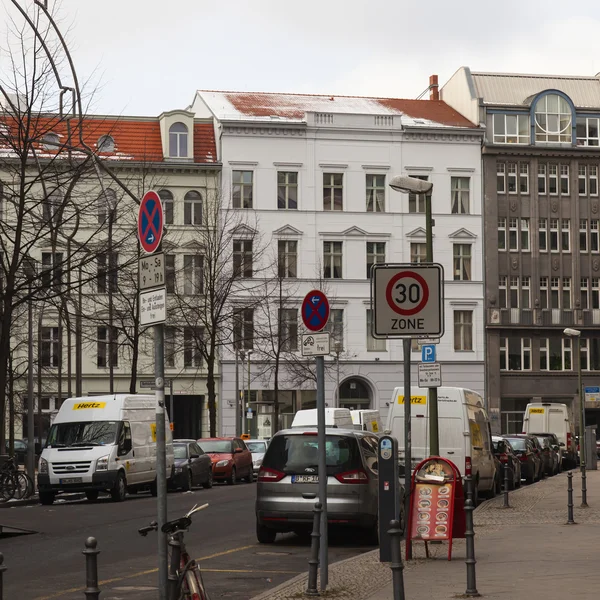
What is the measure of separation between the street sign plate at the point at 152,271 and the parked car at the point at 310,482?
893 centimetres

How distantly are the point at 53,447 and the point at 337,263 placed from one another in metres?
37.9

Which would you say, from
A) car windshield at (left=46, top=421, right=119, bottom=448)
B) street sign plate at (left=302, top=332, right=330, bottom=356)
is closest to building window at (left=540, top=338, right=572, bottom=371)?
car windshield at (left=46, top=421, right=119, bottom=448)

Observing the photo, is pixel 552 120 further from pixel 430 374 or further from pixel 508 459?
pixel 430 374

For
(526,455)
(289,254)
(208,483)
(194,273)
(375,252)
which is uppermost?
(375,252)

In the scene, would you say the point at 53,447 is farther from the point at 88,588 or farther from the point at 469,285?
the point at 469,285

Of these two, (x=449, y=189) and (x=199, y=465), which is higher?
(x=449, y=189)

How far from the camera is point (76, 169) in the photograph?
29578 millimetres

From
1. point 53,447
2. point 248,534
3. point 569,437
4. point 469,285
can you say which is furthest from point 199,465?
point 469,285

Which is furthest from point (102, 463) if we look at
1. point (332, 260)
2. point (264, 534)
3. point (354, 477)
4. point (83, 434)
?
point (332, 260)

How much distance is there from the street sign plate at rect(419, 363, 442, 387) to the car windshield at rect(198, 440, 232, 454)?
19810 mm

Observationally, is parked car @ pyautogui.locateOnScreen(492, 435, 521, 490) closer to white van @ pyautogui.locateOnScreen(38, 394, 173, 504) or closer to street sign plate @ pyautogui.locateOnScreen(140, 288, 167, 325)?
white van @ pyautogui.locateOnScreen(38, 394, 173, 504)

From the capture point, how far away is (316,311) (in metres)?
13.4

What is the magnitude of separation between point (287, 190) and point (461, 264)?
33.9 feet

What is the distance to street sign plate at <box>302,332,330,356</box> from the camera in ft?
42.2
